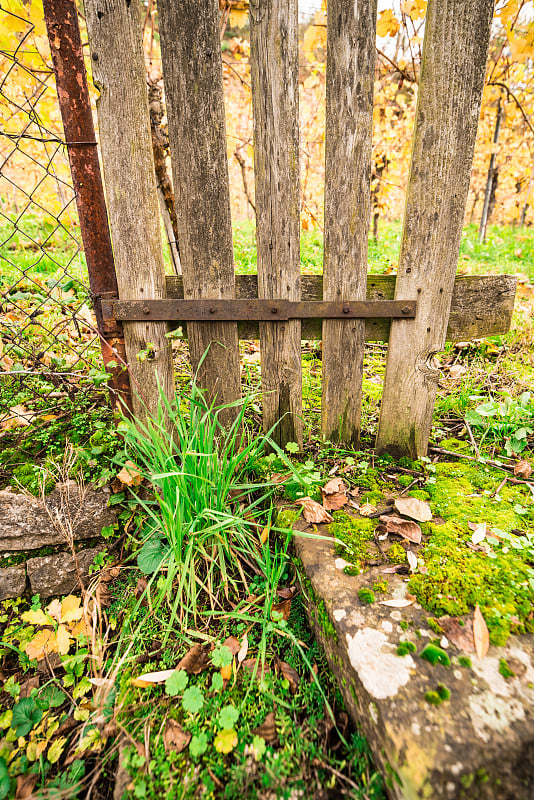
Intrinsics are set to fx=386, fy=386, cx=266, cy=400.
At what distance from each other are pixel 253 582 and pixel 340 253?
1.41 metres

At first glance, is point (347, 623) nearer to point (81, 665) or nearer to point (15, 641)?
point (81, 665)

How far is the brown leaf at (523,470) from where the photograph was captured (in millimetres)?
1744

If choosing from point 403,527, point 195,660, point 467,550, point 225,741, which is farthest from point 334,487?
point 225,741

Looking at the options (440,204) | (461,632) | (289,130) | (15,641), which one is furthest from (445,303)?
(15,641)

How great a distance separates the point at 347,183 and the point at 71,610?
2.05m

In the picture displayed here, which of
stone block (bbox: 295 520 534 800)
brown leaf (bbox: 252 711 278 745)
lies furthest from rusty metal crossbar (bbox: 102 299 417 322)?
brown leaf (bbox: 252 711 278 745)

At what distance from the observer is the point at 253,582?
154 centimetres

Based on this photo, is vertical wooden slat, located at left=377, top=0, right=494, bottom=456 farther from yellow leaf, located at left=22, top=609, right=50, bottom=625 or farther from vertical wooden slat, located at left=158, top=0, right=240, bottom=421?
yellow leaf, located at left=22, top=609, right=50, bottom=625

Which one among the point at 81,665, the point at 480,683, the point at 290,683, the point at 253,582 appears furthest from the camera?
the point at 253,582

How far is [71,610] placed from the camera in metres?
1.52

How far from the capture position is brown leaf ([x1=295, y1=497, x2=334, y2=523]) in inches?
61.1

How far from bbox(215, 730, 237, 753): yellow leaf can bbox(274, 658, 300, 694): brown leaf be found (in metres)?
0.22

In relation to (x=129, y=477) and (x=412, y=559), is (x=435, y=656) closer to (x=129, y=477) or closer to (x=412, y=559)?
(x=412, y=559)

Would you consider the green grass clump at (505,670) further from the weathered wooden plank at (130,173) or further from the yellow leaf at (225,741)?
the weathered wooden plank at (130,173)
